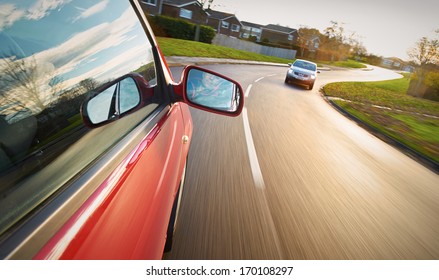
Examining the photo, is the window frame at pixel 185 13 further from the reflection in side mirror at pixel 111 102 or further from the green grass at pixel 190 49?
the reflection in side mirror at pixel 111 102

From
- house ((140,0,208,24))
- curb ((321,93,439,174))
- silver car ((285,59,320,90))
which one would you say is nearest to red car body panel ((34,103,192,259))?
curb ((321,93,439,174))

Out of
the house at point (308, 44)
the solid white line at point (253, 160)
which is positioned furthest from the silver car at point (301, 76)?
the house at point (308, 44)

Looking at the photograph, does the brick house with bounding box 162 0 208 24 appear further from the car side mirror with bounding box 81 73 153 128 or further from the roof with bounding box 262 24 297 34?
the car side mirror with bounding box 81 73 153 128

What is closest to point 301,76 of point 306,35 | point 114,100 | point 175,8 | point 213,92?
point 213,92

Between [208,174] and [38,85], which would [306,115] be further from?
[38,85]

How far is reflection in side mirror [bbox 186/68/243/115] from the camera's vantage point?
192cm

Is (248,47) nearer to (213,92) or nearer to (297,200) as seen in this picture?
(297,200)

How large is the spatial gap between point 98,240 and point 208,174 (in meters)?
2.84

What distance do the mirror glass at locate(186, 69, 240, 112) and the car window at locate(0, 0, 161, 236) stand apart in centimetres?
58

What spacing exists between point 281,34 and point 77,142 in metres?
86.5

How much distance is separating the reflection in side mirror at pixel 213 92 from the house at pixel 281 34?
81726 mm

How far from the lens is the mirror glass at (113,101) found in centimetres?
122

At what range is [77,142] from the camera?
3.45ft
